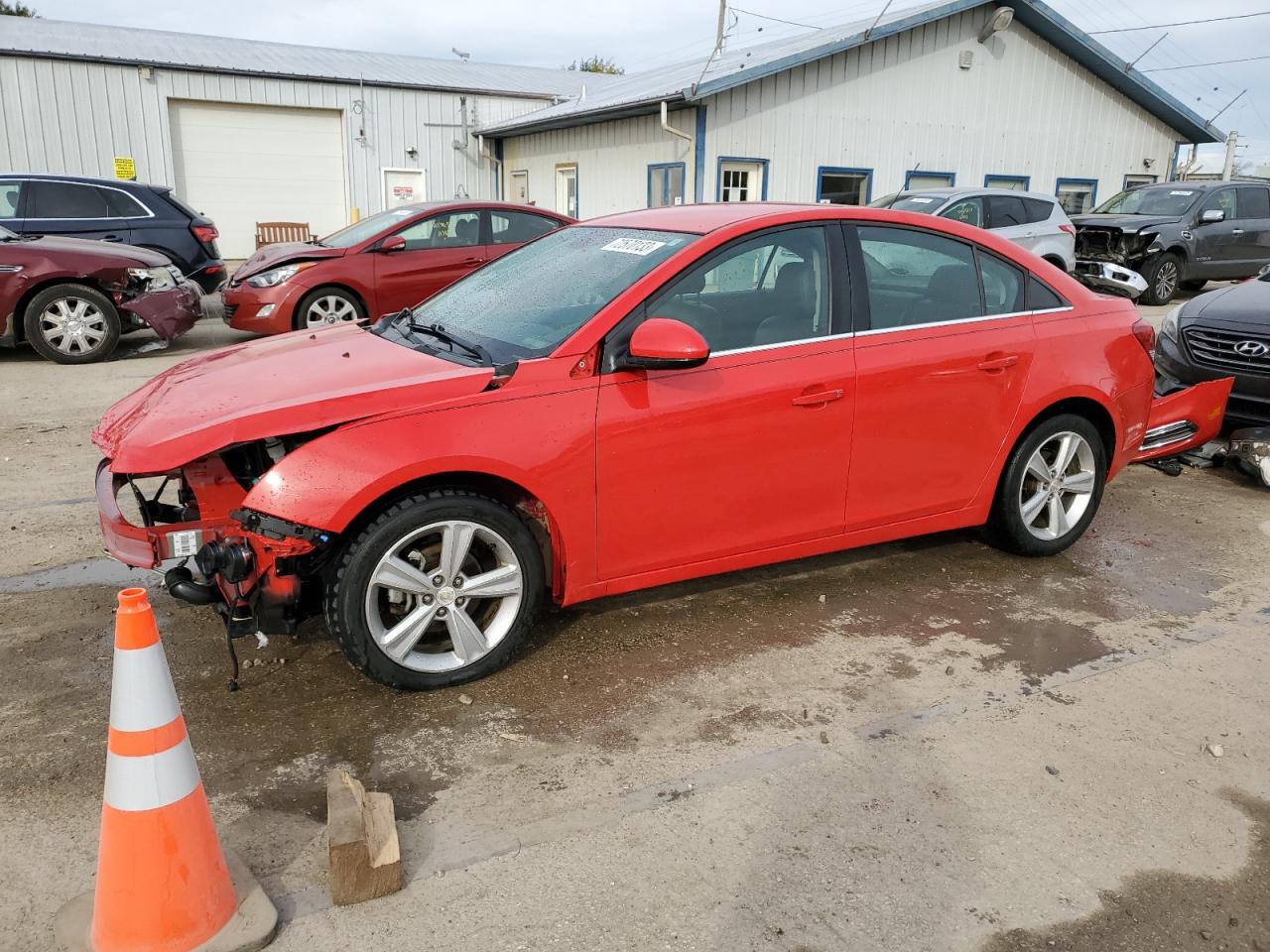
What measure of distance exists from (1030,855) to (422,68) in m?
26.2

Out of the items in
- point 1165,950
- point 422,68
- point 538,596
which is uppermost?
point 422,68

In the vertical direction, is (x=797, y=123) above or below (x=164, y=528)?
above

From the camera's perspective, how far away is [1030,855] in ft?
8.98

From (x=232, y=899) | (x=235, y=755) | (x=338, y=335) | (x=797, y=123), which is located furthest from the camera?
(x=797, y=123)

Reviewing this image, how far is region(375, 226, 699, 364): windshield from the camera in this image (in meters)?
3.76

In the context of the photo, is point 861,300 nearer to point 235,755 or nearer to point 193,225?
point 235,755

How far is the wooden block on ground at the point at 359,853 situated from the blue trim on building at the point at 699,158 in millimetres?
15016

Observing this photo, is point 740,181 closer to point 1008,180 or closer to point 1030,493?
point 1008,180

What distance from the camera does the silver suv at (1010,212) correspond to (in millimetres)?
13445

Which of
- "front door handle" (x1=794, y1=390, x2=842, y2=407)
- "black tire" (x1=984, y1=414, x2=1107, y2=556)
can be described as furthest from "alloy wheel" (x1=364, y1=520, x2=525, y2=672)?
"black tire" (x1=984, y1=414, x2=1107, y2=556)

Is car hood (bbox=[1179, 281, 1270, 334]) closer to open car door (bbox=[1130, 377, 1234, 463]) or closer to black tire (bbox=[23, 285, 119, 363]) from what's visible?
open car door (bbox=[1130, 377, 1234, 463])

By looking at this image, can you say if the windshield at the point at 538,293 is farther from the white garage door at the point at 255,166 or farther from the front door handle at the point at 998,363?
the white garage door at the point at 255,166

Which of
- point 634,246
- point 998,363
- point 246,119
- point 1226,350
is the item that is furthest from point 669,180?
point 634,246

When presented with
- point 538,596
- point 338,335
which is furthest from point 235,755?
point 338,335
